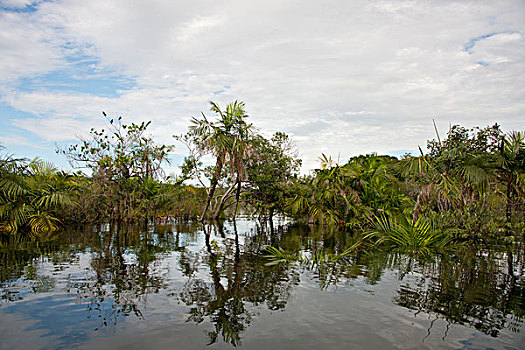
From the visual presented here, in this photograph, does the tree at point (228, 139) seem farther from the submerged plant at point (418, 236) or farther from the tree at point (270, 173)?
the submerged plant at point (418, 236)

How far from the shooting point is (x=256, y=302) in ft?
18.6

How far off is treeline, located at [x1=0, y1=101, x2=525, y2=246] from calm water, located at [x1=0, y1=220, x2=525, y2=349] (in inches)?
81.8

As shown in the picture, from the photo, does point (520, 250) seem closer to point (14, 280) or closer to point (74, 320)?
point (74, 320)

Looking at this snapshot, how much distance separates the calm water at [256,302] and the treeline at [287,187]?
2077 mm

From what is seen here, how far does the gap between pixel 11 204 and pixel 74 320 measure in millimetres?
11860

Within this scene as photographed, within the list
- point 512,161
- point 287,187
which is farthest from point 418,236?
point 287,187

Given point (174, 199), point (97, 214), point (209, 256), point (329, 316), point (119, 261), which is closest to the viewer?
point (329, 316)

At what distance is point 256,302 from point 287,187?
1614cm

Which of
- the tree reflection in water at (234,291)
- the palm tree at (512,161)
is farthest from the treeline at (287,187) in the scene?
the tree reflection in water at (234,291)

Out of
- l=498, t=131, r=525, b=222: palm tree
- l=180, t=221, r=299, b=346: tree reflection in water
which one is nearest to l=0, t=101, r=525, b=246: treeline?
l=498, t=131, r=525, b=222: palm tree

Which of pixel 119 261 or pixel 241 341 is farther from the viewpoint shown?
pixel 119 261

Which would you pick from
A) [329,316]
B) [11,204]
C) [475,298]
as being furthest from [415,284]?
[11,204]

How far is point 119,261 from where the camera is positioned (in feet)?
28.9

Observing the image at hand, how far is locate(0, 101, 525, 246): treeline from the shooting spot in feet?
36.1
